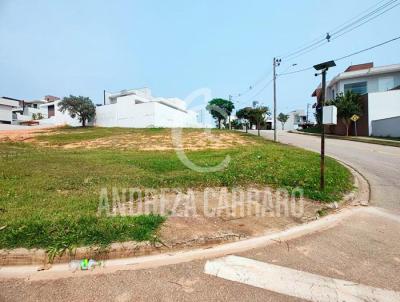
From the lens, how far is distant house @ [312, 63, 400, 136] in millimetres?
29250

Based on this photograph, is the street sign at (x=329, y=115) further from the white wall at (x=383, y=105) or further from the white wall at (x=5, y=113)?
the white wall at (x=5, y=113)

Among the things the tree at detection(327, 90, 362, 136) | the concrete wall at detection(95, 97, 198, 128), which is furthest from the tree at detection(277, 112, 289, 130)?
the tree at detection(327, 90, 362, 136)

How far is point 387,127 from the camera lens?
27812 mm

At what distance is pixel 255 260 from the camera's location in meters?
3.60

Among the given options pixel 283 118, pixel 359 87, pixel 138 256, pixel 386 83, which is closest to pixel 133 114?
pixel 359 87

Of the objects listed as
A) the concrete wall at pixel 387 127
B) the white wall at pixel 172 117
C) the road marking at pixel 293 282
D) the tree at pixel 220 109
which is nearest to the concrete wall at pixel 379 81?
the concrete wall at pixel 387 127

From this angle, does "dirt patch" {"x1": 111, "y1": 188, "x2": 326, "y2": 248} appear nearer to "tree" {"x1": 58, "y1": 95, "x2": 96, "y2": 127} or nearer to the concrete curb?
the concrete curb

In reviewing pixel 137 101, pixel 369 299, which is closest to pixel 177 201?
pixel 369 299

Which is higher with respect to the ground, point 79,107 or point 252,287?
point 79,107

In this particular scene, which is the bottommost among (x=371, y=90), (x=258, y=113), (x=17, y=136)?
(x=17, y=136)

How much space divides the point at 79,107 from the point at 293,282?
50.3 m

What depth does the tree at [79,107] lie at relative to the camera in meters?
46.4

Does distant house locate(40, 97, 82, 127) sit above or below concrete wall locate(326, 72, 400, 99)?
below

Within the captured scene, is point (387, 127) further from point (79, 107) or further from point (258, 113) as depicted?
point (79, 107)
